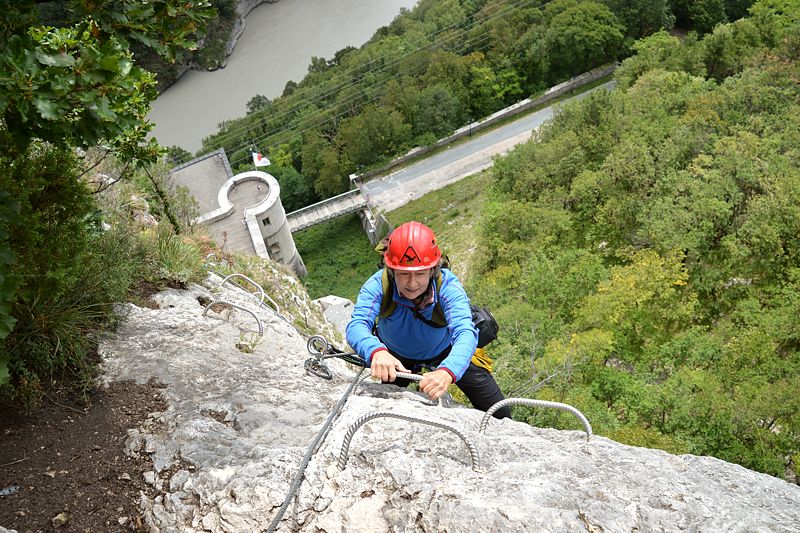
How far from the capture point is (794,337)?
1341 cm

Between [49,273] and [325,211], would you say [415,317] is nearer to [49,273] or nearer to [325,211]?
[49,273]

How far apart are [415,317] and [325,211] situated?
3315 centimetres

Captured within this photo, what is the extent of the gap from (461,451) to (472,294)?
1760cm

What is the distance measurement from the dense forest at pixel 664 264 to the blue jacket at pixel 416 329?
5.07 meters

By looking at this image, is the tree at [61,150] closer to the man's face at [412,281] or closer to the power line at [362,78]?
the man's face at [412,281]

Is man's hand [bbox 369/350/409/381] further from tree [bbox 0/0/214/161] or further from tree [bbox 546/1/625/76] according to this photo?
tree [bbox 546/1/625/76]

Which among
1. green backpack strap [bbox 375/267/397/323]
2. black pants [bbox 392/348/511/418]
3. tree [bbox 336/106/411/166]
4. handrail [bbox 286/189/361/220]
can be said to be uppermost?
green backpack strap [bbox 375/267/397/323]

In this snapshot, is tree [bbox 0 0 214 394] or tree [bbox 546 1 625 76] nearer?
tree [bbox 0 0 214 394]

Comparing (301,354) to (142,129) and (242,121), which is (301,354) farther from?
(242,121)

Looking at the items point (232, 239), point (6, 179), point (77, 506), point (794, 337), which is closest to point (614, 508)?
point (77, 506)

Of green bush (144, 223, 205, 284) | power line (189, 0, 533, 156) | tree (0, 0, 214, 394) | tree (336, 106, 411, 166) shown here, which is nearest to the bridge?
tree (336, 106, 411, 166)

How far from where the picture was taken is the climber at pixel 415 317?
15.0 ft

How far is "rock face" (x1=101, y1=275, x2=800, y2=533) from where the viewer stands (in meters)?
3.58

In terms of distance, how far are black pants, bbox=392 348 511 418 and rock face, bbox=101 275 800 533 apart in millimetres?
392
